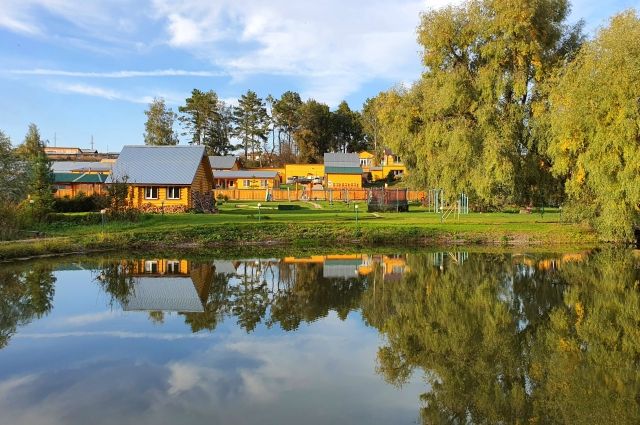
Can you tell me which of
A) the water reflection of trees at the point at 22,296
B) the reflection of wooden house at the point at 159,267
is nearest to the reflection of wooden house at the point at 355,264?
the reflection of wooden house at the point at 159,267

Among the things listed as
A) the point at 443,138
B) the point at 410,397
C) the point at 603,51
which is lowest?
the point at 410,397

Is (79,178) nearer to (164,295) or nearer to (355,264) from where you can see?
(355,264)

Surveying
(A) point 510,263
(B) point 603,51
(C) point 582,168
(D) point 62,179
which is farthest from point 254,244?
(D) point 62,179

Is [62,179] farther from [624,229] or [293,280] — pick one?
[624,229]

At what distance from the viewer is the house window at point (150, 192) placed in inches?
1501

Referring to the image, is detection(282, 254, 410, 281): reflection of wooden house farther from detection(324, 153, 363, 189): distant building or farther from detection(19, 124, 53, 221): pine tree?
detection(324, 153, 363, 189): distant building

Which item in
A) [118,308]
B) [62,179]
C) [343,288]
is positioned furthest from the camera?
[62,179]

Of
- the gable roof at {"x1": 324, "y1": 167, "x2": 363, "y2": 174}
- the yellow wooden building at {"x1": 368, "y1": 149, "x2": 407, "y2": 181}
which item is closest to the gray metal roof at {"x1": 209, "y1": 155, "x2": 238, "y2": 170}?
the gable roof at {"x1": 324, "y1": 167, "x2": 363, "y2": 174}

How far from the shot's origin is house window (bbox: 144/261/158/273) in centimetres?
1931

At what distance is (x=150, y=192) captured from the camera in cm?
3816

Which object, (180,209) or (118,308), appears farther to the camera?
(180,209)

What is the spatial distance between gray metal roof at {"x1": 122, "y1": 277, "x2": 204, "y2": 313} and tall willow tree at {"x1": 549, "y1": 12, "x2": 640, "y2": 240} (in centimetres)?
1645

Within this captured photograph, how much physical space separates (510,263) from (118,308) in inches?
548

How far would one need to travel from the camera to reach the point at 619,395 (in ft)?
24.9
